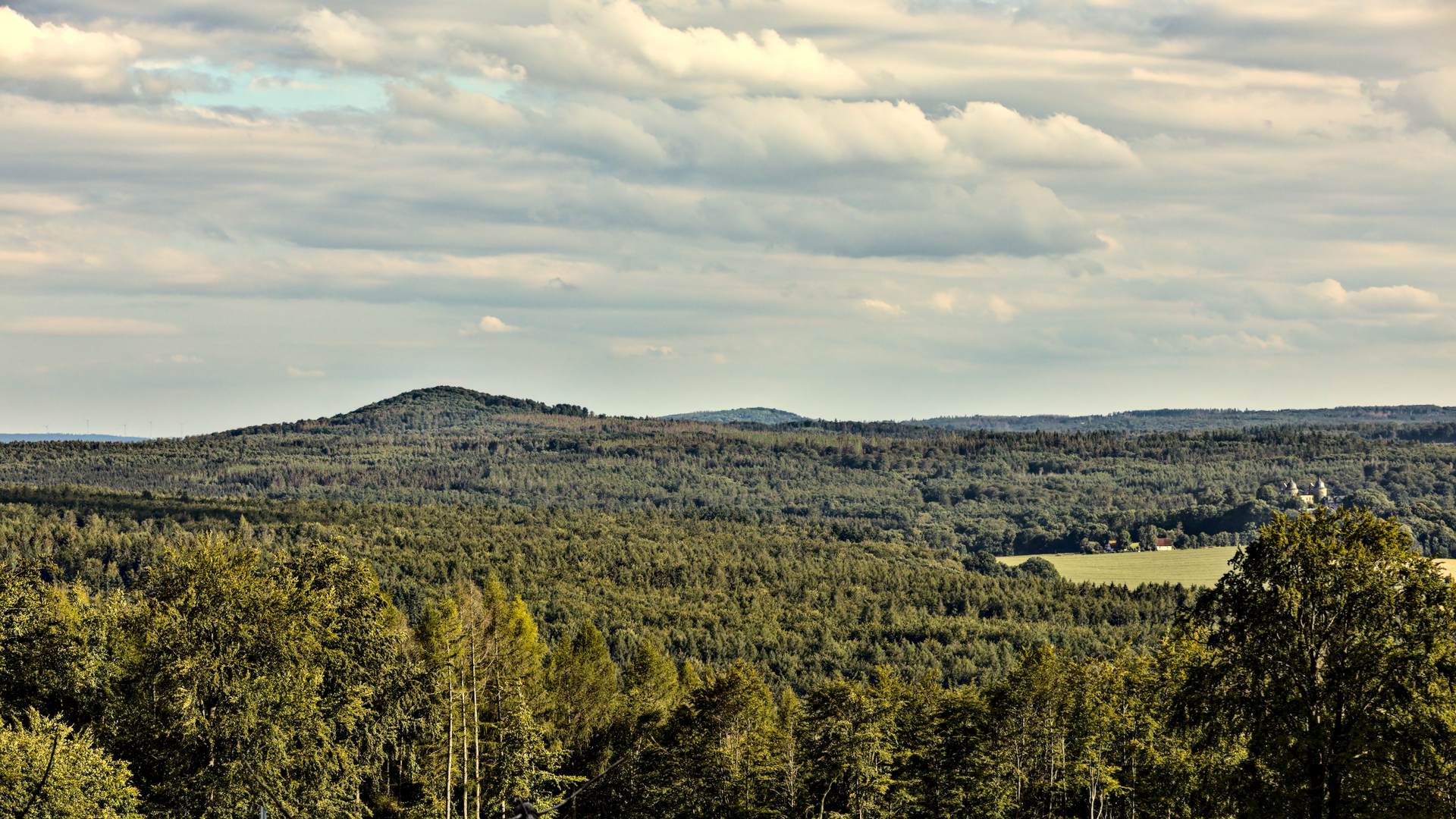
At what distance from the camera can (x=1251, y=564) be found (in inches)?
1406

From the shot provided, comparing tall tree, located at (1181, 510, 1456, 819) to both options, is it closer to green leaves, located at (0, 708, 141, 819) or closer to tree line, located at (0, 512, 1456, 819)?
tree line, located at (0, 512, 1456, 819)

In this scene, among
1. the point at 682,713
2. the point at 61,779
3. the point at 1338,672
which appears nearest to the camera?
the point at 1338,672

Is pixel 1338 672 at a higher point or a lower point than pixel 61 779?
higher

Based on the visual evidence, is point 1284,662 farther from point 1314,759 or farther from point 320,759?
point 320,759

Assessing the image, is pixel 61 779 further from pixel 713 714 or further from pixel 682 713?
pixel 682 713

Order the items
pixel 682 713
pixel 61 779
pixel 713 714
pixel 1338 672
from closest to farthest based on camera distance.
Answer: pixel 1338 672
pixel 61 779
pixel 713 714
pixel 682 713

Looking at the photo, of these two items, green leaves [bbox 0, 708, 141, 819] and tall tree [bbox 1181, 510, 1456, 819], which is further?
green leaves [bbox 0, 708, 141, 819]

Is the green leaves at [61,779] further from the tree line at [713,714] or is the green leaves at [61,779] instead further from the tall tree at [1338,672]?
the tall tree at [1338,672]

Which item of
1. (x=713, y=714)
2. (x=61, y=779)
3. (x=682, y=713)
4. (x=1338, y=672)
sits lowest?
(x=682, y=713)

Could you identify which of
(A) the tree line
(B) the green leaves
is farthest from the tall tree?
(B) the green leaves

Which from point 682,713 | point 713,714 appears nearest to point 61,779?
point 713,714

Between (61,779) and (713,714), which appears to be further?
(713,714)

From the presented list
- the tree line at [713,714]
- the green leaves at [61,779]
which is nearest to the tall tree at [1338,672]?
the tree line at [713,714]

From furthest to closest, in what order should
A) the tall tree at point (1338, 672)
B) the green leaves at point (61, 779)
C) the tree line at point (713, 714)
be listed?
the green leaves at point (61, 779)
the tree line at point (713, 714)
the tall tree at point (1338, 672)
